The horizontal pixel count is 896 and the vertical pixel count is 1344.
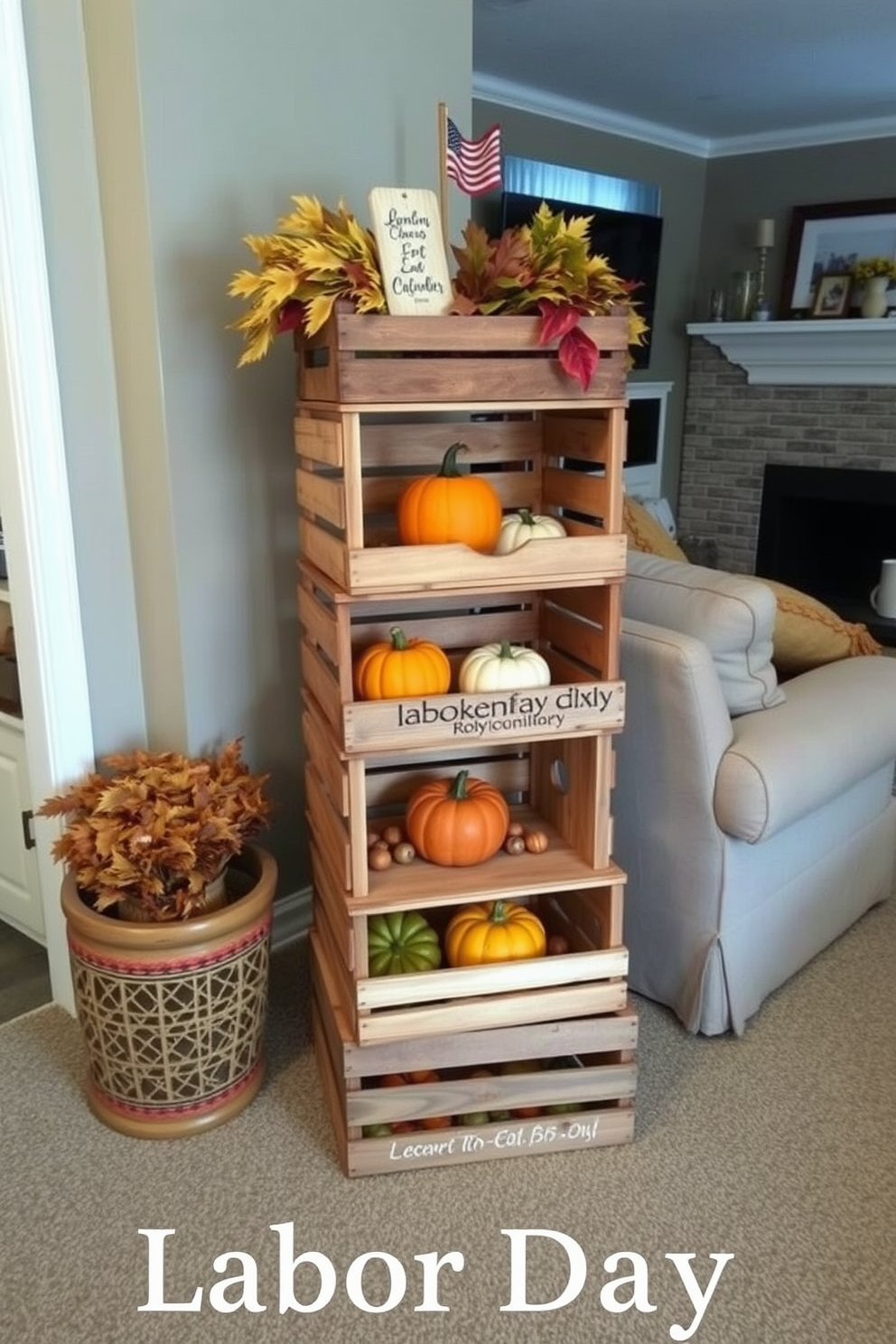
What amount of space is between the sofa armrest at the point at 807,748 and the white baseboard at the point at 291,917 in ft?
3.22

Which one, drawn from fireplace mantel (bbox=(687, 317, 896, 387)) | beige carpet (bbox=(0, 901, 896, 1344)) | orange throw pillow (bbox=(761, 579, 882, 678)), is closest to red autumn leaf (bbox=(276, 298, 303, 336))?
orange throw pillow (bbox=(761, 579, 882, 678))

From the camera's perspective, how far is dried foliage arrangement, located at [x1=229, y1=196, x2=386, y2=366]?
148 cm

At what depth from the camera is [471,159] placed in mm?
1677

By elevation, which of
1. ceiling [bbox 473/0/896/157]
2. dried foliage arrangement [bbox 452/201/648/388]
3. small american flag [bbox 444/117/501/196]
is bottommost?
dried foliage arrangement [bbox 452/201/648/388]

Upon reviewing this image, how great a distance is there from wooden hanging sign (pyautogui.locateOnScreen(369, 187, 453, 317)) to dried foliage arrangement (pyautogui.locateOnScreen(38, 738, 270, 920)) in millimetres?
849

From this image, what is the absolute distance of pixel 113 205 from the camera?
1.83 meters

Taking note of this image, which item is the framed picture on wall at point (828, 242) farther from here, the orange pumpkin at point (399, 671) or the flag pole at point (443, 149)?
the orange pumpkin at point (399, 671)

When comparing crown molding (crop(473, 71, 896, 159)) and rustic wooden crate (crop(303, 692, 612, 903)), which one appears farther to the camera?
crown molding (crop(473, 71, 896, 159))

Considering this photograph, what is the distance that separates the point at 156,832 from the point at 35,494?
642 millimetres

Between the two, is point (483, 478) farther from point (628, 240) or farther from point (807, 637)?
point (628, 240)

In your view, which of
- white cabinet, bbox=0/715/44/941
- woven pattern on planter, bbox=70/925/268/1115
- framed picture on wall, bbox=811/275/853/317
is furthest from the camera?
framed picture on wall, bbox=811/275/853/317

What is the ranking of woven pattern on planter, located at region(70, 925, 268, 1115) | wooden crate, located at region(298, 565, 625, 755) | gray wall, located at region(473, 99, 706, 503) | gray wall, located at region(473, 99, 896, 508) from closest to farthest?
wooden crate, located at region(298, 565, 625, 755) → woven pattern on planter, located at region(70, 925, 268, 1115) → gray wall, located at region(473, 99, 706, 503) → gray wall, located at region(473, 99, 896, 508)

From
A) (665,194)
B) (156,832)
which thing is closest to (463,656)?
(156,832)

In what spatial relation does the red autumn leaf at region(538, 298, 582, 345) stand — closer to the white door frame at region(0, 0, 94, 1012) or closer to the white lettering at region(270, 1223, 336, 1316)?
the white door frame at region(0, 0, 94, 1012)
